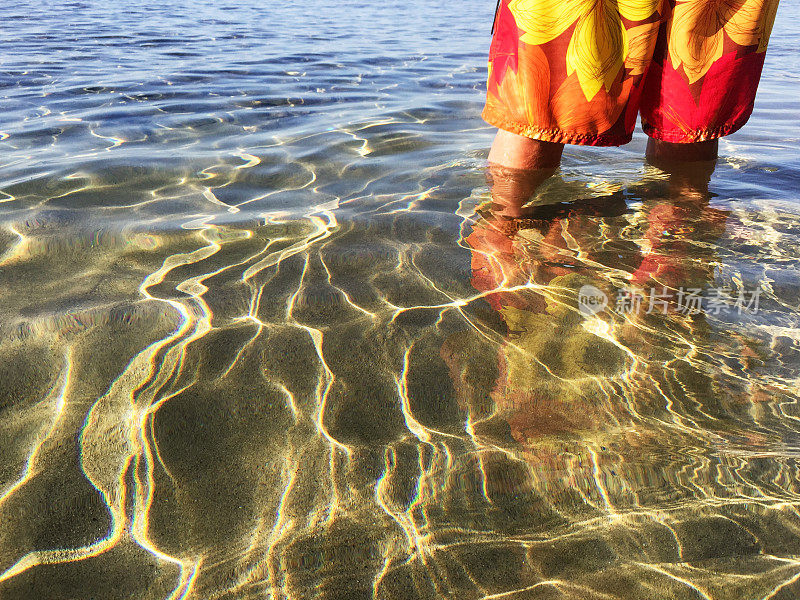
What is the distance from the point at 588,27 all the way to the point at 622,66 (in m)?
0.19

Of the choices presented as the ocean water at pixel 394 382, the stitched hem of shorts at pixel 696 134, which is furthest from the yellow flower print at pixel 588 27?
the ocean water at pixel 394 382

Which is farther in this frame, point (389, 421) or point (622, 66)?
point (622, 66)

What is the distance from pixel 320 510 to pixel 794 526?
2.82 feet

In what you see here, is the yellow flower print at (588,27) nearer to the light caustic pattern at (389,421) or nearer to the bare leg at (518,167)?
the bare leg at (518,167)

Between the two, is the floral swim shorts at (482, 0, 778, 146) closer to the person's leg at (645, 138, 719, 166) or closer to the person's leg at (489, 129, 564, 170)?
the person's leg at (489, 129, 564, 170)

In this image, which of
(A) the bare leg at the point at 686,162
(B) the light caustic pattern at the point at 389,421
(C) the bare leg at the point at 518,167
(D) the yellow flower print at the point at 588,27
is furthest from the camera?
(A) the bare leg at the point at 686,162

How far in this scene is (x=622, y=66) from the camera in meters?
2.00

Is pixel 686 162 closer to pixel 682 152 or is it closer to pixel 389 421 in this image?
pixel 682 152

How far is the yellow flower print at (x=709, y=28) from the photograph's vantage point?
1976mm

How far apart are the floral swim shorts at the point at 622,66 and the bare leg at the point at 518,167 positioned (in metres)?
0.27

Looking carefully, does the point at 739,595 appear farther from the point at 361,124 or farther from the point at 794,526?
the point at 361,124

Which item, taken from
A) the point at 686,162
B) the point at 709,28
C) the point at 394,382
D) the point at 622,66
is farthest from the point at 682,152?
the point at 394,382

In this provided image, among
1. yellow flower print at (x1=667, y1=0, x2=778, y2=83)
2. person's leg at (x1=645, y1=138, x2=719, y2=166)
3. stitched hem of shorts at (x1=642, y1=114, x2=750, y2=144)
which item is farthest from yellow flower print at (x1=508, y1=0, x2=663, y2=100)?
person's leg at (x1=645, y1=138, x2=719, y2=166)

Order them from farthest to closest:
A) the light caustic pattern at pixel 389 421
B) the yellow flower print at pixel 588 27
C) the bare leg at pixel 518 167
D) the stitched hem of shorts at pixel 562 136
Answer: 1. the bare leg at pixel 518 167
2. the stitched hem of shorts at pixel 562 136
3. the yellow flower print at pixel 588 27
4. the light caustic pattern at pixel 389 421
